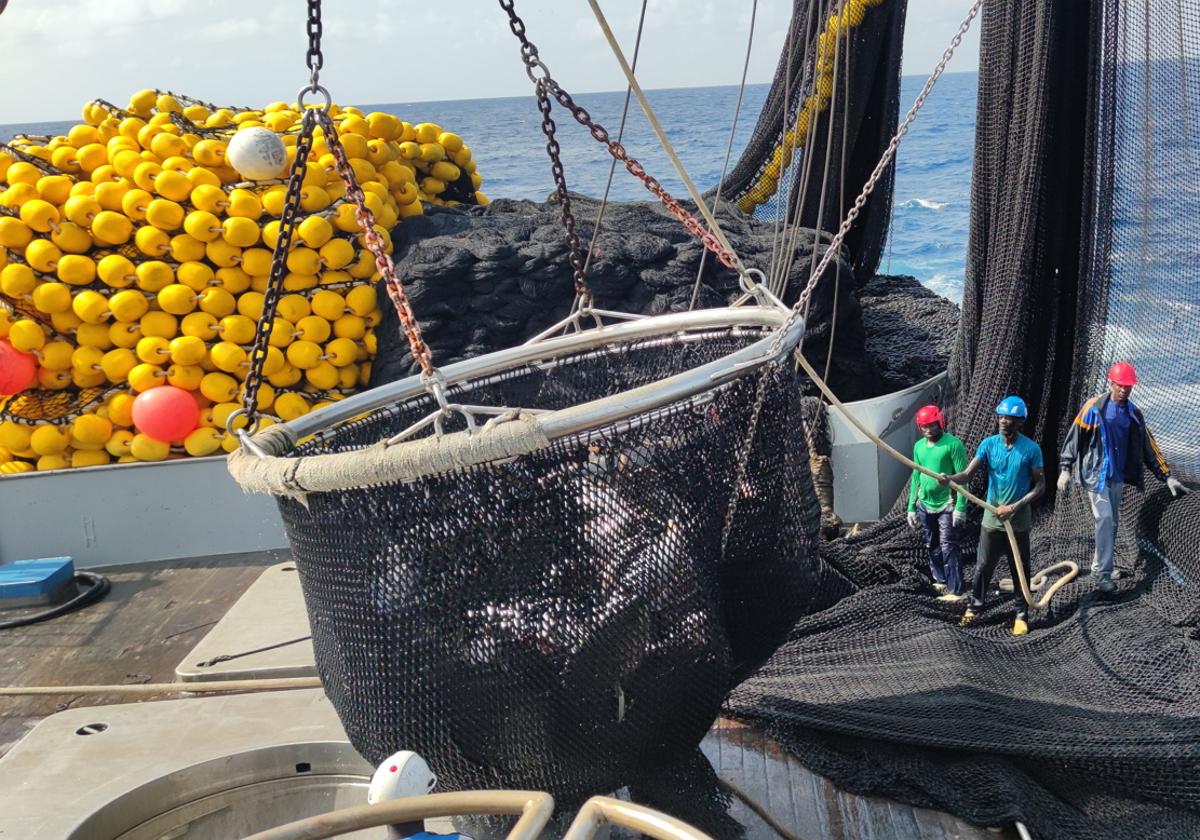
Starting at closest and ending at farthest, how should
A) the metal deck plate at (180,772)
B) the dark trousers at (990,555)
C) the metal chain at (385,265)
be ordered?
1. the metal chain at (385,265)
2. the metal deck plate at (180,772)
3. the dark trousers at (990,555)

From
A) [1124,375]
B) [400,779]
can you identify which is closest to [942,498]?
[1124,375]

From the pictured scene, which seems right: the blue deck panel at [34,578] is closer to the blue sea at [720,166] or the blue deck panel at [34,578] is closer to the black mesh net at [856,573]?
the black mesh net at [856,573]

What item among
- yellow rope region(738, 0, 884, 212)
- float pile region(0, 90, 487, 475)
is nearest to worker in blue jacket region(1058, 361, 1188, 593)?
yellow rope region(738, 0, 884, 212)

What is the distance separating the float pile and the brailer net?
3.07 metres

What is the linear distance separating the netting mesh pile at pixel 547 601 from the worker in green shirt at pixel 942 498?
8.69ft

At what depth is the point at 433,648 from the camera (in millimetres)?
2559

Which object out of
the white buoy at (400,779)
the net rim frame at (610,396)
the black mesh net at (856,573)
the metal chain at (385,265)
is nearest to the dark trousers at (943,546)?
the black mesh net at (856,573)

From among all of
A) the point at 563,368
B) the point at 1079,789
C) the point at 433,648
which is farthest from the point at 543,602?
the point at 1079,789

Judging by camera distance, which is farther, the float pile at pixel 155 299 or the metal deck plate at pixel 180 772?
the float pile at pixel 155 299

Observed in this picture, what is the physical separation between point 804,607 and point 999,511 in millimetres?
2219

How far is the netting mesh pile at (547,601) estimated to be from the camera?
2.47m

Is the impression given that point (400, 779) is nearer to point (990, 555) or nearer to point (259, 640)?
point (259, 640)

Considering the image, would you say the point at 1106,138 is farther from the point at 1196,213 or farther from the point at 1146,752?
the point at 1146,752

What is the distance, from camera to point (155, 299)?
618 cm
